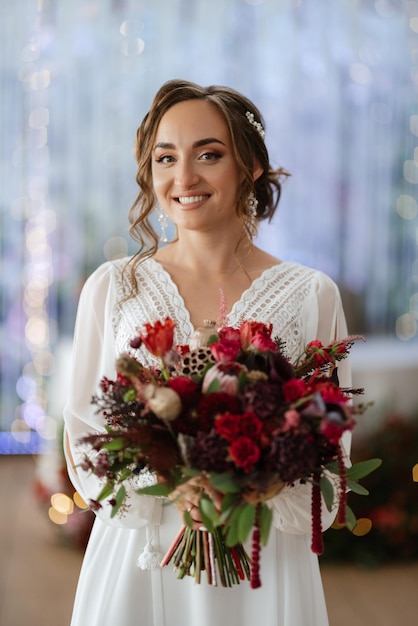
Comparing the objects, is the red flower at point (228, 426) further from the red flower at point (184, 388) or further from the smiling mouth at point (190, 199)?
the smiling mouth at point (190, 199)

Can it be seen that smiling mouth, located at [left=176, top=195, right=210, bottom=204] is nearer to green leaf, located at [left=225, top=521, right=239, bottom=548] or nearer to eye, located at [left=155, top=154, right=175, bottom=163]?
eye, located at [left=155, top=154, right=175, bottom=163]

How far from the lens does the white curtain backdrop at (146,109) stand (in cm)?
559

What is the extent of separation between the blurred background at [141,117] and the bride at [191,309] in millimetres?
3634

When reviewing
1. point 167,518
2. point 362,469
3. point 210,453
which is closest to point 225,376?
point 210,453

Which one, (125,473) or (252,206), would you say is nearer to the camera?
(125,473)

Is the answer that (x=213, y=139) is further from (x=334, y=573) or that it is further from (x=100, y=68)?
(x=100, y=68)

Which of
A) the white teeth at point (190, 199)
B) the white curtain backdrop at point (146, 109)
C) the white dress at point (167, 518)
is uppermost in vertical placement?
the white curtain backdrop at point (146, 109)

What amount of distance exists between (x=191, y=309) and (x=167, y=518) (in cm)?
51

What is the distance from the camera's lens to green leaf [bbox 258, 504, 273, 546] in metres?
1.31

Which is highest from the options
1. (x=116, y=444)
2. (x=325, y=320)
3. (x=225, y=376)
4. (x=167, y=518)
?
(x=325, y=320)

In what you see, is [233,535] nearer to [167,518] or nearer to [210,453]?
[210,453]

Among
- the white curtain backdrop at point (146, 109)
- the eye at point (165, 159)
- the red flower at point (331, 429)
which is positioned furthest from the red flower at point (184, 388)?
the white curtain backdrop at point (146, 109)

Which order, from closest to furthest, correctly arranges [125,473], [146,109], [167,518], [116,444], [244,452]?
[244,452]
[116,444]
[125,473]
[167,518]
[146,109]

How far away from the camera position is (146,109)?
5.75m
